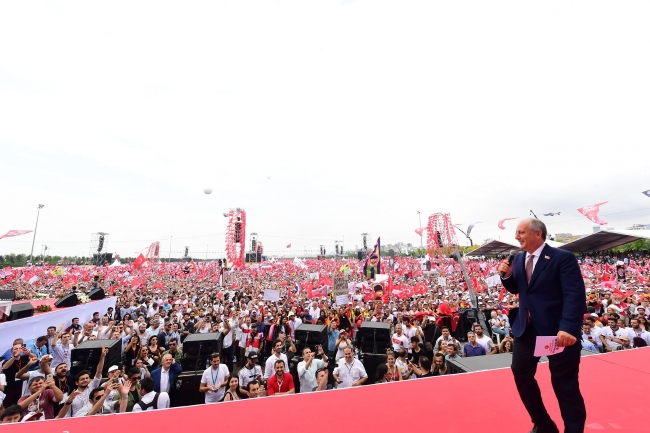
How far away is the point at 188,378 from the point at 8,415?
2506mm

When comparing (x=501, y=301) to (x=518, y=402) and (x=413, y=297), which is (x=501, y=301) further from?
(x=518, y=402)

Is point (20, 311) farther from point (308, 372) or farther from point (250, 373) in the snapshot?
point (308, 372)

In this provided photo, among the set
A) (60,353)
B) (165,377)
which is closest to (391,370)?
(165,377)

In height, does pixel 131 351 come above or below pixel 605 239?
below

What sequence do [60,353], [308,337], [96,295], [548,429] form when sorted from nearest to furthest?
[548,429]
[60,353]
[308,337]
[96,295]

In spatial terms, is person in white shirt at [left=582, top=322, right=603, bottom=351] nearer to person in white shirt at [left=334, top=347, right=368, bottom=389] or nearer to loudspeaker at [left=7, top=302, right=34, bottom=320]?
person in white shirt at [left=334, top=347, right=368, bottom=389]

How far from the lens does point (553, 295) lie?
6.97ft

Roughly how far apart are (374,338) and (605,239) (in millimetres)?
41333

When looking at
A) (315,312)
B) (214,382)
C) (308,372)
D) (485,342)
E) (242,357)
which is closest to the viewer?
(214,382)

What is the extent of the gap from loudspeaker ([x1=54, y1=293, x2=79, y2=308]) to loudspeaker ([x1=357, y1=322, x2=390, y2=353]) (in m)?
11.6

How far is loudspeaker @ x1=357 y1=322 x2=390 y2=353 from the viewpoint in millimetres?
7031

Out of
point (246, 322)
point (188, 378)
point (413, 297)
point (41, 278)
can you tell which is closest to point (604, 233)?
point (413, 297)

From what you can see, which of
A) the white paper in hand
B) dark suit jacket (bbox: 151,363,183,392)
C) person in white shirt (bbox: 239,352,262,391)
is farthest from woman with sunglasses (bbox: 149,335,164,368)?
the white paper in hand

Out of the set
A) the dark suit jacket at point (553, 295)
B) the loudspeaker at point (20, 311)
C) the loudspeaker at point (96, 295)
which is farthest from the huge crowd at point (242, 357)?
the loudspeaker at point (96, 295)
